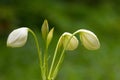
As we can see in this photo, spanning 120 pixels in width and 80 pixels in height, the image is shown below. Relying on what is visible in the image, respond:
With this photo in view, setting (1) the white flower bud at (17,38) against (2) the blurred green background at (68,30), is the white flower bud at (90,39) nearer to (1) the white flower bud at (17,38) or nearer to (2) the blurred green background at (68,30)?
(1) the white flower bud at (17,38)

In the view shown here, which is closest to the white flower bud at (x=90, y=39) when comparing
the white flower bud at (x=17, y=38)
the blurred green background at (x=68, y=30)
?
the white flower bud at (x=17, y=38)

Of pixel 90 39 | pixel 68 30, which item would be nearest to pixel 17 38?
pixel 90 39

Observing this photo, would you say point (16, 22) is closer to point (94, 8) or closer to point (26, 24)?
point (26, 24)

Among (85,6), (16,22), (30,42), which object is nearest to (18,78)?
(30,42)

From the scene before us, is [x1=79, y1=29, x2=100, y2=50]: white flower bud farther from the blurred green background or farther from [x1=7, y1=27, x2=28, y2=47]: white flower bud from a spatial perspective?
the blurred green background

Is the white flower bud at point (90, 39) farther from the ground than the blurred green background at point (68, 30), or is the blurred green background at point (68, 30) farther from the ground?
the white flower bud at point (90, 39)

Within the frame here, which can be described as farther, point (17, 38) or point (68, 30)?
point (68, 30)

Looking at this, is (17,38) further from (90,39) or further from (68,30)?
(68,30)

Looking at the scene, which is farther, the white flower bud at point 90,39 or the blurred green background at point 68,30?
the blurred green background at point 68,30
